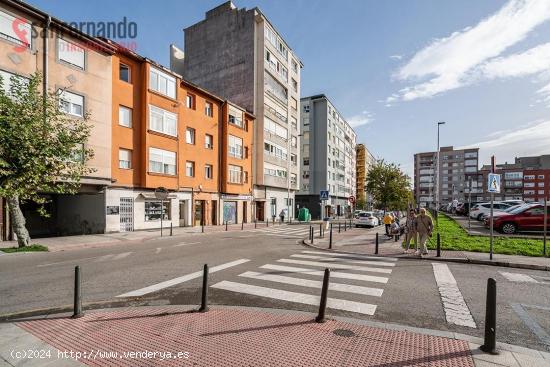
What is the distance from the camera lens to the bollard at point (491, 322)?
12.7 ft

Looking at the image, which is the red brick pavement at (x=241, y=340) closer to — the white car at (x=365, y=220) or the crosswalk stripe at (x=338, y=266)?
the crosswalk stripe at (x=338, y=266)

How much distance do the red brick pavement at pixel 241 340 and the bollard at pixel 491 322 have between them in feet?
0.83

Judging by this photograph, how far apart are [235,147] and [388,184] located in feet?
59.4

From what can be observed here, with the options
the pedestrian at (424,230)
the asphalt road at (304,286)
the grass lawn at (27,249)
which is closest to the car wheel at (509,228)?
the pedestrian at (424,230)

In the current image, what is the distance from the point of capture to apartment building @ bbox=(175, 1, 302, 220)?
35.5 metres

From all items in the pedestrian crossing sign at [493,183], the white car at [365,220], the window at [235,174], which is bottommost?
the white car at [365,220]

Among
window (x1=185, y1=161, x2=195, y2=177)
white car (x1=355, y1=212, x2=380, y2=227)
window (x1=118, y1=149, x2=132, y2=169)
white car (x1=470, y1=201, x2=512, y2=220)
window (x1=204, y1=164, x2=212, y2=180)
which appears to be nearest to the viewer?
window (x1=118, y1=149, x2=132, y2=169)

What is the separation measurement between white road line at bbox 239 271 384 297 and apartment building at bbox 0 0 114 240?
14.1 metres

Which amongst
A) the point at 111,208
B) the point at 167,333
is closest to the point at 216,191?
the point at 111,208

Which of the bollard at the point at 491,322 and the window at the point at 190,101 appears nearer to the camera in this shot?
the bollard at the point at 491,322

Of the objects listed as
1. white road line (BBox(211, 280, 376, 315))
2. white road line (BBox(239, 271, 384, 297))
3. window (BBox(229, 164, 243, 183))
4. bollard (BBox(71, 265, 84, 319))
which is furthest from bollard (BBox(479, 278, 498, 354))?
window (BBox(229, 164, 243, 183))

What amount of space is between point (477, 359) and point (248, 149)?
3157 cm

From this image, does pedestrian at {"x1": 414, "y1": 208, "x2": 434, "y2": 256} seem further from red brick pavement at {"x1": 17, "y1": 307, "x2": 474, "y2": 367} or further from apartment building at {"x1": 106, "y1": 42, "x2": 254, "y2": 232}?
apartment building at {"x1": 106, "y1": 42, "x2": 254, "y2": 232}

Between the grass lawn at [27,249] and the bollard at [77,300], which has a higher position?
the bollard at [77,300]
